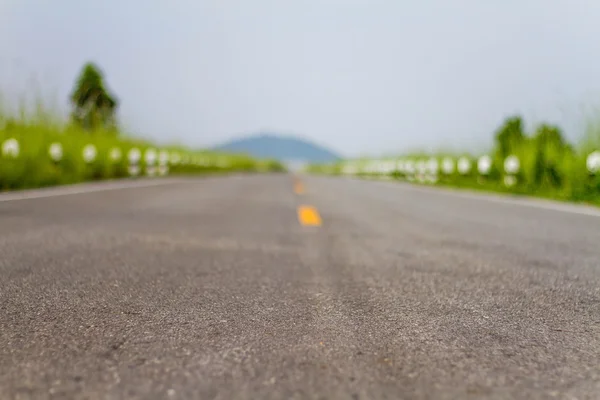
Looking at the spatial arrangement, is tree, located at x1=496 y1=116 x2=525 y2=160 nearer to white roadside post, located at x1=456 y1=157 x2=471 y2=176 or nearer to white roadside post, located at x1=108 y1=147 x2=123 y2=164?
white roadside post, located at x1=456 y1=157 x2=471 y2=176

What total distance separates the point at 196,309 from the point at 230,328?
0.36 metres

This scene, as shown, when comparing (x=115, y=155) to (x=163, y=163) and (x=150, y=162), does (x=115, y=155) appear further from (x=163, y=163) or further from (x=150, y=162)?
(x=163, y=163)

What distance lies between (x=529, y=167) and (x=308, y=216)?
765 cm

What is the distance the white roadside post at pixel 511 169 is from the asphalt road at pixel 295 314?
780cm

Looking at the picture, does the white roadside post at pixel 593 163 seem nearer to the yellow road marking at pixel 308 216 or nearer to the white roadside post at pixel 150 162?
the yellow road marking at pixel 308 216

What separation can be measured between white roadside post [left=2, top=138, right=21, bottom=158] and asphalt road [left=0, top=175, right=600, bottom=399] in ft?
19.9

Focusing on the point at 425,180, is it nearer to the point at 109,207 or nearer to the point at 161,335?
the point at 109,207

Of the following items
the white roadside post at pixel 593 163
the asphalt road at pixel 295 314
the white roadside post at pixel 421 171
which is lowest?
the asphalt road at pixel 295 314

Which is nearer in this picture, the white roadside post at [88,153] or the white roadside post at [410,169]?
the white roadside post at [88,153]

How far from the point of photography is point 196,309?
2.66 m

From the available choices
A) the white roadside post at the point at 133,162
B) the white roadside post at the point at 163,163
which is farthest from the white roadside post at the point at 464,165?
the white roadside post at the point at 163,163

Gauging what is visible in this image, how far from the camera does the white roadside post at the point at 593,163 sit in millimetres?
9602

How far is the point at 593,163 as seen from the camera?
9.66m

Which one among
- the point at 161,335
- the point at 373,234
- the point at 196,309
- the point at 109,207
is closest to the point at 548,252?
the point at 373,234
